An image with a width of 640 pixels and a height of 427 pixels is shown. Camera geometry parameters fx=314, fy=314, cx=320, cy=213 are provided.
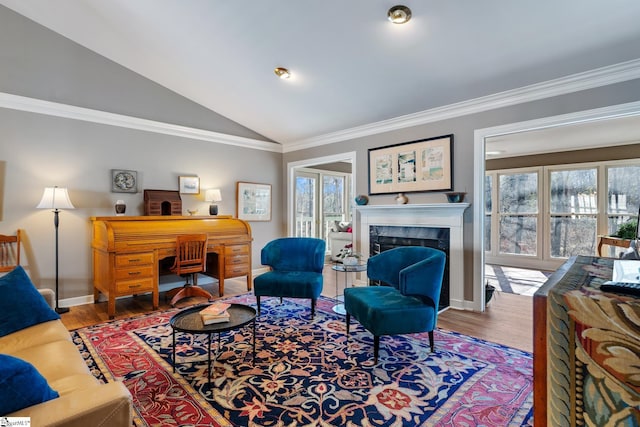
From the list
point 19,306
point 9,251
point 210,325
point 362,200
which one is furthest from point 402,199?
point 9,251

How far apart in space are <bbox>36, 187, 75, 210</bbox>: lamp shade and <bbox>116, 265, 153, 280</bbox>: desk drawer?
963 millimetres

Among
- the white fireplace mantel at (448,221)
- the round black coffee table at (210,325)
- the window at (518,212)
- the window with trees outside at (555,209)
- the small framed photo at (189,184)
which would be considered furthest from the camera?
the window at (518,212)

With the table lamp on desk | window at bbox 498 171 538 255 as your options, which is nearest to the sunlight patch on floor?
window at bbox 498 171 538 255

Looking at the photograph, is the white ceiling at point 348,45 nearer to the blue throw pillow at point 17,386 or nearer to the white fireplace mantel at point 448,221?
the white fireplace mantel at point 448,221

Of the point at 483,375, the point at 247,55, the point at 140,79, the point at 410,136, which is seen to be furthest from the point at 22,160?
the point at 483,375

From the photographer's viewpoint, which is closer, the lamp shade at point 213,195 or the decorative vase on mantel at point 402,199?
the decorative vase on mantel at point 402,199

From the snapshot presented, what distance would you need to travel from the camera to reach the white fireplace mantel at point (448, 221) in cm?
374

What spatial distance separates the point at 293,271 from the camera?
3734mm

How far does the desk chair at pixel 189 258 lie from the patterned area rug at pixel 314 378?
0.92 m

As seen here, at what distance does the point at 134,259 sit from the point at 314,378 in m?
2.65

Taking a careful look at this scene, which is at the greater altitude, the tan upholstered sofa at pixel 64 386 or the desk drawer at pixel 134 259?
the desk drawer at pixel 134 259

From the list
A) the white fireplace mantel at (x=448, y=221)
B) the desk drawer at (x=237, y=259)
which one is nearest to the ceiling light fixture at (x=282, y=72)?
the white fireplace mantel at (x=448, y=221)

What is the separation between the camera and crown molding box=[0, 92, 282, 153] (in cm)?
360

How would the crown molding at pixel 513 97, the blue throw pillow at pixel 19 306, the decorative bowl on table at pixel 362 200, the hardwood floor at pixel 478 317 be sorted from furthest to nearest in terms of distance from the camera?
the decorative bowl on table at pixel 362 200, the hardwood floor at pixel 478 317, the crown molding at pixel 513 97, the blue throw pillow at pixel 19 306
